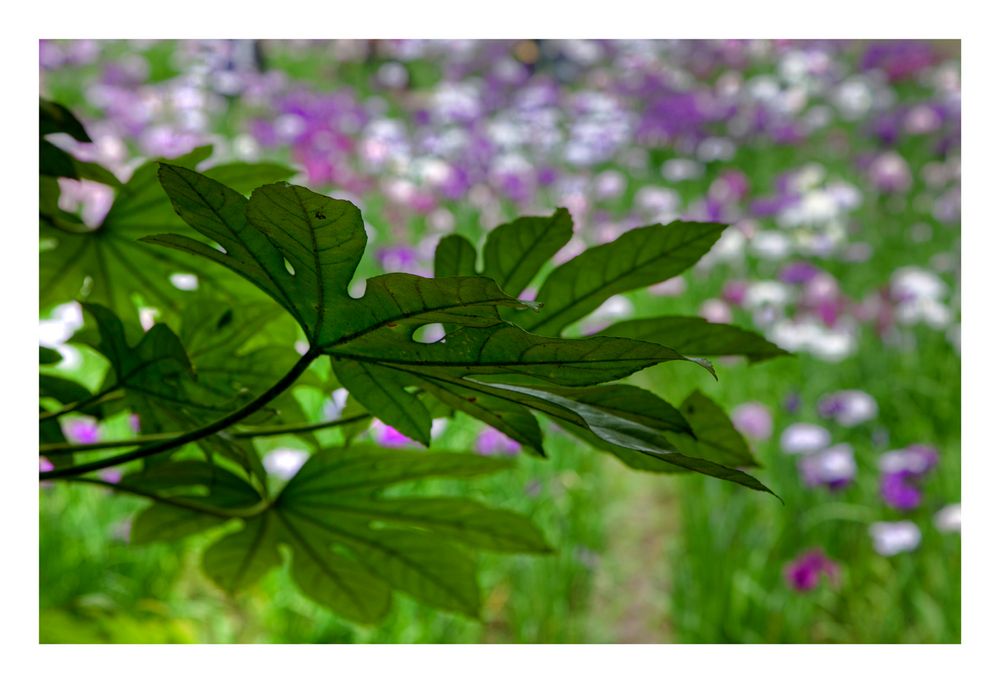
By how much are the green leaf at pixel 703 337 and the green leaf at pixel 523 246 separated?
0.13ft

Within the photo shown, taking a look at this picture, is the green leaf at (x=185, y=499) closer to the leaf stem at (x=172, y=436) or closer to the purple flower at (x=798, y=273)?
the leaf stem at (x=172, y=436)

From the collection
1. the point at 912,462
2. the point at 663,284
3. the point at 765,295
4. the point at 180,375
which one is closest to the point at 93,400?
the point at 180,375

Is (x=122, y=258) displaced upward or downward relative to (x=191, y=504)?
upward

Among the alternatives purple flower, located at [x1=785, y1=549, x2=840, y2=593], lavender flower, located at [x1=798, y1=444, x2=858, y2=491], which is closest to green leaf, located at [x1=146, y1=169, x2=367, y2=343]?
purple flower, located at [x1=785, y1=549, x2=840, y2=593]

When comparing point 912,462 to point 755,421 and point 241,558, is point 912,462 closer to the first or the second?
point 755,421

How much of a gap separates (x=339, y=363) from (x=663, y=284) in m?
2.03

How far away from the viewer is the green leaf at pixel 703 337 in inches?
15.1

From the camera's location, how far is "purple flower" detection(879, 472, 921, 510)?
158 cm

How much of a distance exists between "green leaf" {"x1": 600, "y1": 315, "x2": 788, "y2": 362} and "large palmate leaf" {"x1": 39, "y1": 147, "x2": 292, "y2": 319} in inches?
7.2

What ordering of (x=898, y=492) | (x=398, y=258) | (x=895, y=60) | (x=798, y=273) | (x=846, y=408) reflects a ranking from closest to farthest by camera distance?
(x=898, y=492), (x=846, y=408), (x=398, y=258), (x=798, y=273), (x=895, y=60)

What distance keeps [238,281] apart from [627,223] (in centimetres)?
221

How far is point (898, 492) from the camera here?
62.9 inches
